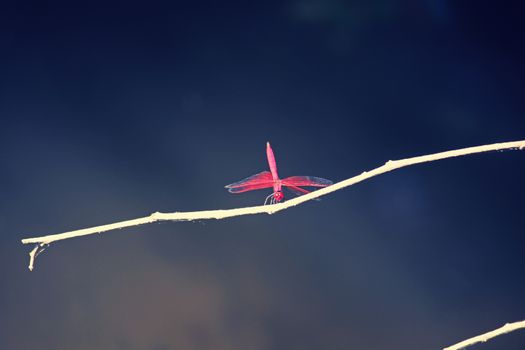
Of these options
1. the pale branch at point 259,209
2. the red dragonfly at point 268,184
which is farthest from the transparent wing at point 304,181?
the pale branch at point 259,209

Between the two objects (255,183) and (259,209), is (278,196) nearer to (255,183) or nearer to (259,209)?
(255,183)

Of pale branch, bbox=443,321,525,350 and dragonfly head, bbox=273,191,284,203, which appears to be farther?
dragonfly head, bbox=273,191,284,203

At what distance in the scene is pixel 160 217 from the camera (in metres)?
0.44

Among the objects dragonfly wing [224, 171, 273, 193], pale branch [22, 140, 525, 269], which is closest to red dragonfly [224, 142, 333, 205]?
dragonfly wing [224, 171, 273, 193]

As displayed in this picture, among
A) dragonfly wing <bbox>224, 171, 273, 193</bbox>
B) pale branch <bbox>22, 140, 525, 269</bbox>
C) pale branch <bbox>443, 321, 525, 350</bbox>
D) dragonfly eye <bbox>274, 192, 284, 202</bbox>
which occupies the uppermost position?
dragonfly wing <bbox>224, 171, 273, 193</bbox>

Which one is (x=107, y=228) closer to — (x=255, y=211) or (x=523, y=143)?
Result: (x=255, y=211)

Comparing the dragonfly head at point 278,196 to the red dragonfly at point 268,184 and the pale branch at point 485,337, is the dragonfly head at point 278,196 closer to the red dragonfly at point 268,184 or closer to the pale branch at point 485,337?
the red dragonfly at point 268,184

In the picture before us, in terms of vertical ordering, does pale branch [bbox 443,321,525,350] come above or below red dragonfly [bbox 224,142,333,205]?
below

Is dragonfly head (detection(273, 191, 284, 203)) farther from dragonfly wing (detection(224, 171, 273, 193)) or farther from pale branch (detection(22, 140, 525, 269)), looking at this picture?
pale branch (detection(22, 140, 525, 269))

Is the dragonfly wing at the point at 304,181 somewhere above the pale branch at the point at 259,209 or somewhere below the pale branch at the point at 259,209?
above

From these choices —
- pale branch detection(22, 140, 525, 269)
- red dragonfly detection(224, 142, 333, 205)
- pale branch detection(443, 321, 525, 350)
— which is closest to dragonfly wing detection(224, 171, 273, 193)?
red dragonfly detection(224, 142, 333, 205)

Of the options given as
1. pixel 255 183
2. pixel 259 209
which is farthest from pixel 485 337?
pixel 255 183

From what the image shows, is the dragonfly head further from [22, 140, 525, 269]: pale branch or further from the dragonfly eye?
[22, 140, 525, 269]: pale branch

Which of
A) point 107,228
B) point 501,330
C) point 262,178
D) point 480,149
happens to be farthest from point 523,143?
point 107,228
